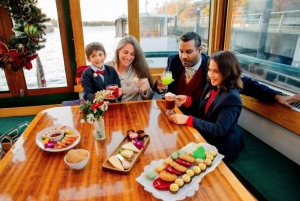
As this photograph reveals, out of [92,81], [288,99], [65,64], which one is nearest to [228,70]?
[288,99]

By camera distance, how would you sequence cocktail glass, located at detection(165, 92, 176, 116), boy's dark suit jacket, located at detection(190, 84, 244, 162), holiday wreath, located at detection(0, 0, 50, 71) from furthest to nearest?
holiday wreath, located at detection(0, 0, 50, 71) < cocktail glass, located at detection(165, 92, 176, 116) < boy's dark suit jacket, located at detection(190, 84, 244, 162)

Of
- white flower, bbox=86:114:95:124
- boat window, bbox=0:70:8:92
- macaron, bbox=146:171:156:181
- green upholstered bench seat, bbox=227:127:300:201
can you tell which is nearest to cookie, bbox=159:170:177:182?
macaron, bbox=146:171:156:181

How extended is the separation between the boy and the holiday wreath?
990 millimetres

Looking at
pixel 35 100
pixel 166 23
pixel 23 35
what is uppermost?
pixel 166 23

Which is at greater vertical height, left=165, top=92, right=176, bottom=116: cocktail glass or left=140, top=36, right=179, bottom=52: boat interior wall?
left=140, top=36, right=179, bottom=52: boat interior wall

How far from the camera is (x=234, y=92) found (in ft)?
5.43

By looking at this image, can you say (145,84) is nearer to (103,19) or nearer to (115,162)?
(115,162)

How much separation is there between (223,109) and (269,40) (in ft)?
4.13

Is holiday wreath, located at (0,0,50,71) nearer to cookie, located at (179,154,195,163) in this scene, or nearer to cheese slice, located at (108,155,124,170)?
cheese slice, located at (108,155,124,170)

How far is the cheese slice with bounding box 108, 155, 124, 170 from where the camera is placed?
1122 mm

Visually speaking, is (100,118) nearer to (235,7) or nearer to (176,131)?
(176,131)

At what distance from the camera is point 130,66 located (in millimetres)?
2496

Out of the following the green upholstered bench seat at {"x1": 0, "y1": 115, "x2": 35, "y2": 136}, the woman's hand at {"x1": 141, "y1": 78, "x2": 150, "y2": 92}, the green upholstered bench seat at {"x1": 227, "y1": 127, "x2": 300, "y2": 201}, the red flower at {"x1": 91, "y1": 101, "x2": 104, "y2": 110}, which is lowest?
the green upholstered bench seat at {"x1": 0, "y1": 115, "x2": 35, "y2": 136}

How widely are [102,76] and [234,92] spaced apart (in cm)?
127
